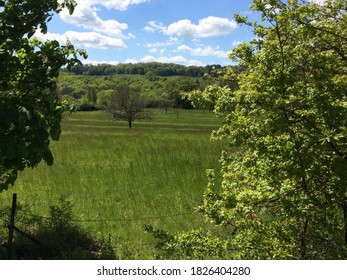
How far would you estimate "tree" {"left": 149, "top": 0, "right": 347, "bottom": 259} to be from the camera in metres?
4.48

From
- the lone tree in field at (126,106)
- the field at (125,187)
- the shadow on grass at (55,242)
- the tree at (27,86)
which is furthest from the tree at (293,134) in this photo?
the lone tree in field at (126,106)

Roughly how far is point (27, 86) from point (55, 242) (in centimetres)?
464

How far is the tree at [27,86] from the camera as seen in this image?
146 inches

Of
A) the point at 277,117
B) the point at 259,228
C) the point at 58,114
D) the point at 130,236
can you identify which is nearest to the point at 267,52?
the point at 277,117

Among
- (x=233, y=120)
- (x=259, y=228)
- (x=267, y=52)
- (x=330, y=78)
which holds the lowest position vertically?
(x=259, y=228)

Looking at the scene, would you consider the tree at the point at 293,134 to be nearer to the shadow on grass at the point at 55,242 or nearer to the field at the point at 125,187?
the shadow on grass at the point at 55,242

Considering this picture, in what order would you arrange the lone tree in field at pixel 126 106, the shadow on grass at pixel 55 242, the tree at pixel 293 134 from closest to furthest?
the tree at pixel 293 134 < the shadow on grass at pixel 55 242 < the lone tree in field at pixel 126 106

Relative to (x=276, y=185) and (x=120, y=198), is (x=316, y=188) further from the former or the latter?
(x=120, y=198)

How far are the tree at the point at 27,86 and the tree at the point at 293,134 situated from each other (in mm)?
2466

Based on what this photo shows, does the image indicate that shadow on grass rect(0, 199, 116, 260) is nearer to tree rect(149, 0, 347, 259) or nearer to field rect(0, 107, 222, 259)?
field rect(0, 107, 222, 259)

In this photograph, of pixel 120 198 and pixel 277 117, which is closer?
pixel 277 117

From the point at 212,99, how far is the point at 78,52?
227cm

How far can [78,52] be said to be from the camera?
17.3ft

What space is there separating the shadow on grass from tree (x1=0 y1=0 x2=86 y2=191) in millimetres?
3356
